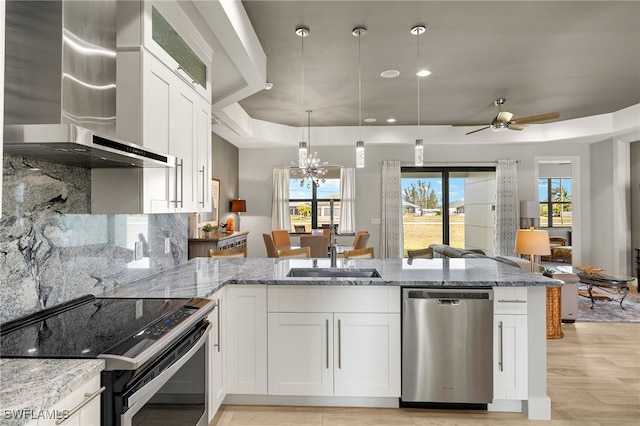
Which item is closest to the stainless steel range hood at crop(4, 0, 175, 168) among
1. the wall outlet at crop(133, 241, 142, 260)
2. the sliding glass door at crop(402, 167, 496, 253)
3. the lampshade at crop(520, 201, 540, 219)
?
the wall outlet at crop(133, 241, 142, 260)

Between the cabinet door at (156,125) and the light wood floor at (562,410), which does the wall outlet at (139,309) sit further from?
the light wood floor at (562,410)

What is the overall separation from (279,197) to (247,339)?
18.0ft

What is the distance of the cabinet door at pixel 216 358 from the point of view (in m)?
2.18

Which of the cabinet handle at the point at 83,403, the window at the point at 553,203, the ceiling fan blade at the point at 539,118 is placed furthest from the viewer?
the window at the point at 553,203

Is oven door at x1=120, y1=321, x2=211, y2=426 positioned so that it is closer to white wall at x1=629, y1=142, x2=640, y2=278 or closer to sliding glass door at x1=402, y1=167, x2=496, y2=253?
sliding glass door at x1=402, y1=167, x2=496, y2=253

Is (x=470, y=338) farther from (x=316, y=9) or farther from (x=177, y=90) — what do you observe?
(x=316, y=9)

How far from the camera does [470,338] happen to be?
239 cm

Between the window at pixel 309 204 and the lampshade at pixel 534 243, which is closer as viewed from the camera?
the lampshade at pixel 534 243

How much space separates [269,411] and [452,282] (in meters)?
1.47

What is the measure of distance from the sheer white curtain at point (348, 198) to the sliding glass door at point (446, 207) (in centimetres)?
109

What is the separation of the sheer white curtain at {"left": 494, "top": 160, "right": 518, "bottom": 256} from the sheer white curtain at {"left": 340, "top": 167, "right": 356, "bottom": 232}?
2.89 meters

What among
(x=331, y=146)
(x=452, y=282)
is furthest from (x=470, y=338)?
(x=331, y=146)

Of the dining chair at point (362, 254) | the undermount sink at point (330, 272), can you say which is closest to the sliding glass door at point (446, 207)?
the dining chair at point (362, 254)

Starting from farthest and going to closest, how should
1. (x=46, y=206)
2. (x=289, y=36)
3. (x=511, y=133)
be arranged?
(x=511, y=133), (x=289, y=36), (x=46, y=206)
